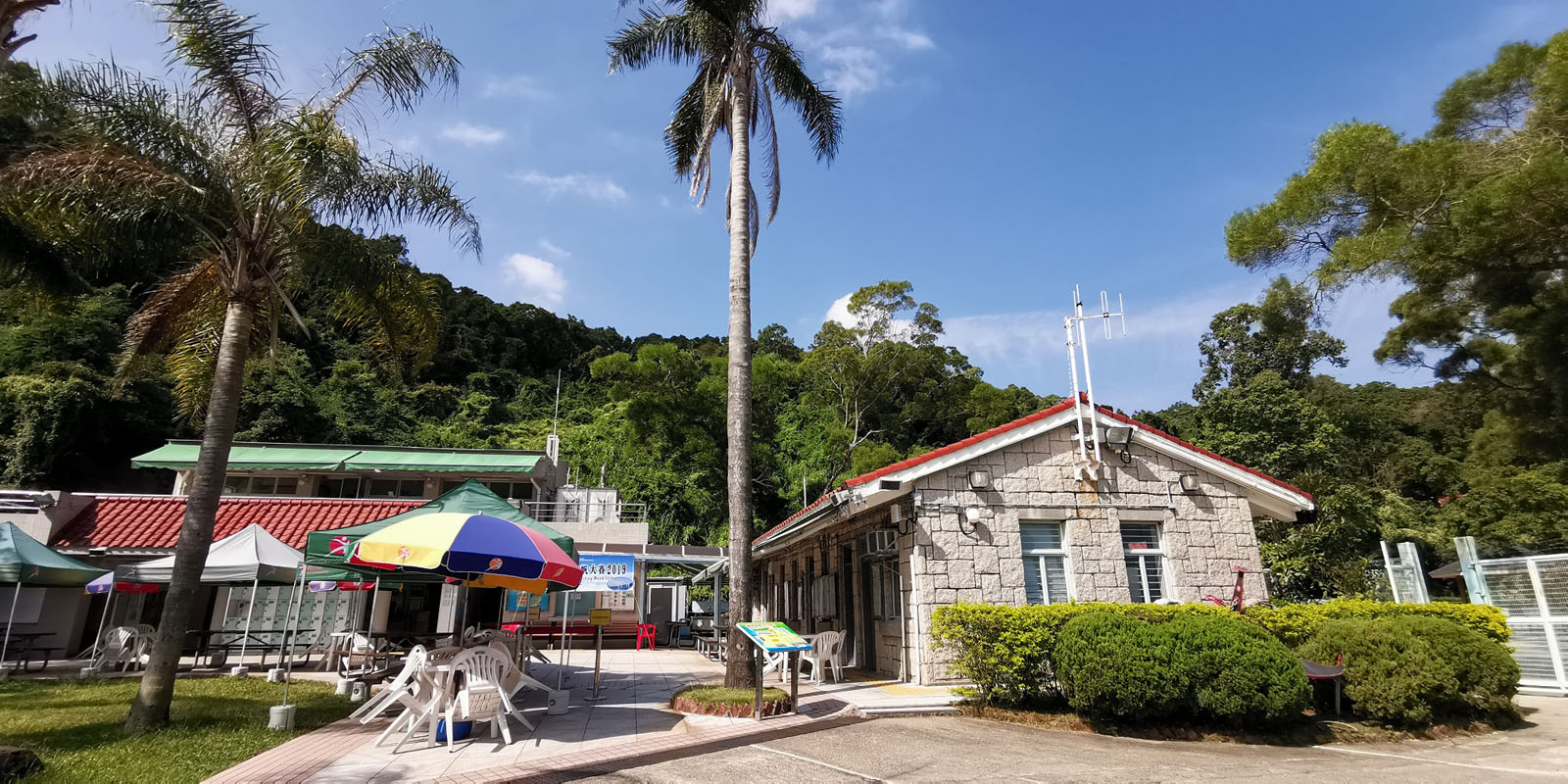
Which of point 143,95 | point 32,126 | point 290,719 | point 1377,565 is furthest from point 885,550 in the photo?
point 1377,565

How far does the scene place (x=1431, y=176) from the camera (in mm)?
13547

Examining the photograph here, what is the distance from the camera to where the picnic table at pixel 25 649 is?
12.8m

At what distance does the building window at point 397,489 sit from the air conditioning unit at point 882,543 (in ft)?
58.6

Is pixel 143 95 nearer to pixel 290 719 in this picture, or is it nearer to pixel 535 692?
pixel 290 719

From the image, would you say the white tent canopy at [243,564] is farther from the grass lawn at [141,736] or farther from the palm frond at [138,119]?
the palm frond at [138,119]

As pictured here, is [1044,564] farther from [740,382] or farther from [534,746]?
[534,746]

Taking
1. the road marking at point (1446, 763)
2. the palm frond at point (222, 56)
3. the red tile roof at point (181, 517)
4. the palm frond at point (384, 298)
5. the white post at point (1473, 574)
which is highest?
the palm frond at point (222, 56)

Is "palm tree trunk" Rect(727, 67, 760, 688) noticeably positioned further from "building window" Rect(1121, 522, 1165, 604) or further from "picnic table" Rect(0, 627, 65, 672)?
"picnic table" Rect(0, 627, 65, 672)

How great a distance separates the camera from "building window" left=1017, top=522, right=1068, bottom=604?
36.1ft

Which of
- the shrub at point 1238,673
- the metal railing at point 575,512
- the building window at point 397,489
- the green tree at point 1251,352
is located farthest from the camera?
the green tree at point 1251,352

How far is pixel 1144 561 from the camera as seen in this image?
11.5 meters

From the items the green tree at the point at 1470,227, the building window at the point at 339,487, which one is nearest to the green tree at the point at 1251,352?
the green tree at the point at 1470,227

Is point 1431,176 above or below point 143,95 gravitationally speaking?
above

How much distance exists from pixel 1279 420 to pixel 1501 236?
13.5 metres
